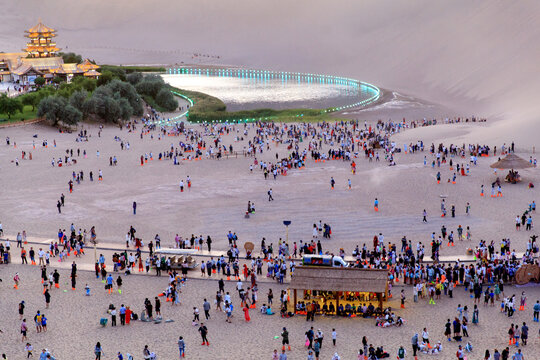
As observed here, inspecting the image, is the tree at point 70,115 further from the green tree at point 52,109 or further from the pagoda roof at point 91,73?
the pagoda roof at point 91,73

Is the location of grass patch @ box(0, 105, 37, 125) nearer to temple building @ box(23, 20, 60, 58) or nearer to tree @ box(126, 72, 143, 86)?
tree @ box(126, 72, 143, 86)

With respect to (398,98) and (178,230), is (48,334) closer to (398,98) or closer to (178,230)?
(178,230)

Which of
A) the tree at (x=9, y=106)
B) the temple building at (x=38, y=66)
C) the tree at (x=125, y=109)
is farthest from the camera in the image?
the temple building at (x=38, y=66)

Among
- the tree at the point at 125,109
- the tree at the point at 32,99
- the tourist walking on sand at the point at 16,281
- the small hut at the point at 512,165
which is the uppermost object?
the tree at the point at 32,99

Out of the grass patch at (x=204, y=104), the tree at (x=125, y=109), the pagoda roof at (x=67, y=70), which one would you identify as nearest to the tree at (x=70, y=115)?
the tree at (x=125, y=109)

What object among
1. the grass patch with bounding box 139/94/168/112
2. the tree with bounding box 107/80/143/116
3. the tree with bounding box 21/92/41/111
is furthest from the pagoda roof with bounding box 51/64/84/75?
the tree with bounding box 21/92/41/111

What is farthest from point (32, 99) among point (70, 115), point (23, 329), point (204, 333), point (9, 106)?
point (204, 333)
